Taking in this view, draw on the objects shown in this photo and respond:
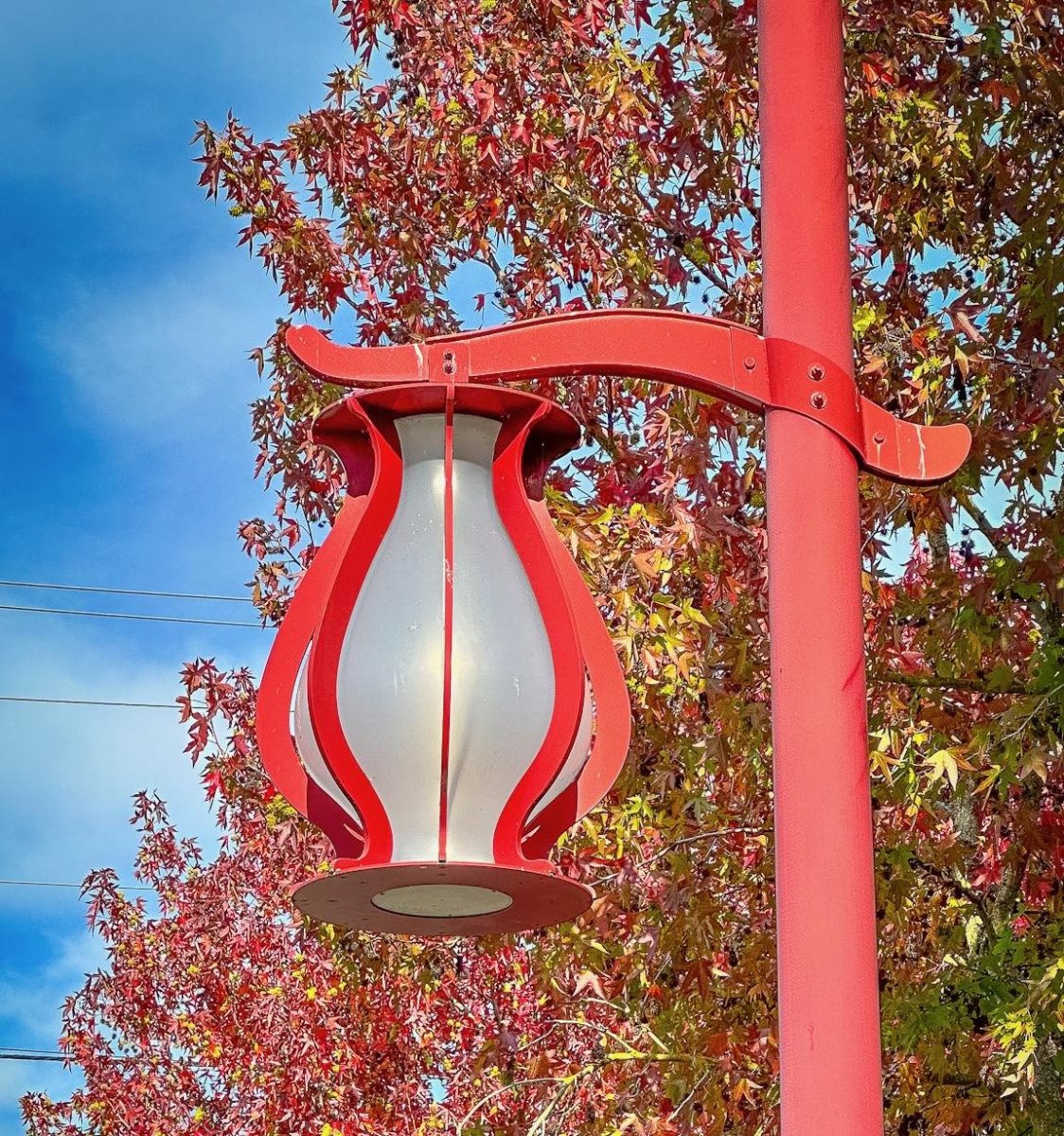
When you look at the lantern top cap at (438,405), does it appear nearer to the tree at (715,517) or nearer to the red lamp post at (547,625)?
the red lamp post at (547,625)

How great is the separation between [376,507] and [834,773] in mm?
725

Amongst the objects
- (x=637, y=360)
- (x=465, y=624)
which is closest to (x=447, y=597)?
(x=465, y=624)

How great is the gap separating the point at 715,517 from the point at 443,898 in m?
3.66

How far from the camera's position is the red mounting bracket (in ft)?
7.94

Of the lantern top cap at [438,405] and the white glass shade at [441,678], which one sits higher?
the lantern top cap at [438,405]

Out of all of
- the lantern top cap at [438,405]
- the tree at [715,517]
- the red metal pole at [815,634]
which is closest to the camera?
the red metal pole at [815,634]

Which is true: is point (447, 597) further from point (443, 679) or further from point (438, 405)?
point (438, 405)

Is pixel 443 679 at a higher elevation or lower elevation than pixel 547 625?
lower

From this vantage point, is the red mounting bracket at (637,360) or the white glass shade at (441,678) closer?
the white glass shade at (441,678)

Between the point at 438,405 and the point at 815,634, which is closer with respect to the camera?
the point at 815,634

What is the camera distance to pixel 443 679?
86.4 inches

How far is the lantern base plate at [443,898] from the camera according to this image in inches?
86.0

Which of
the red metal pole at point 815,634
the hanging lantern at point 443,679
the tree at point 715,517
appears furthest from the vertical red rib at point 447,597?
the tree at point 715,517

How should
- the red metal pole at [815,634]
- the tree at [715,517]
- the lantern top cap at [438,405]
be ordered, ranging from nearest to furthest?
the red metal pole at [815,634] < the lantern top cap at [438,405] < the tree at [715,517]
